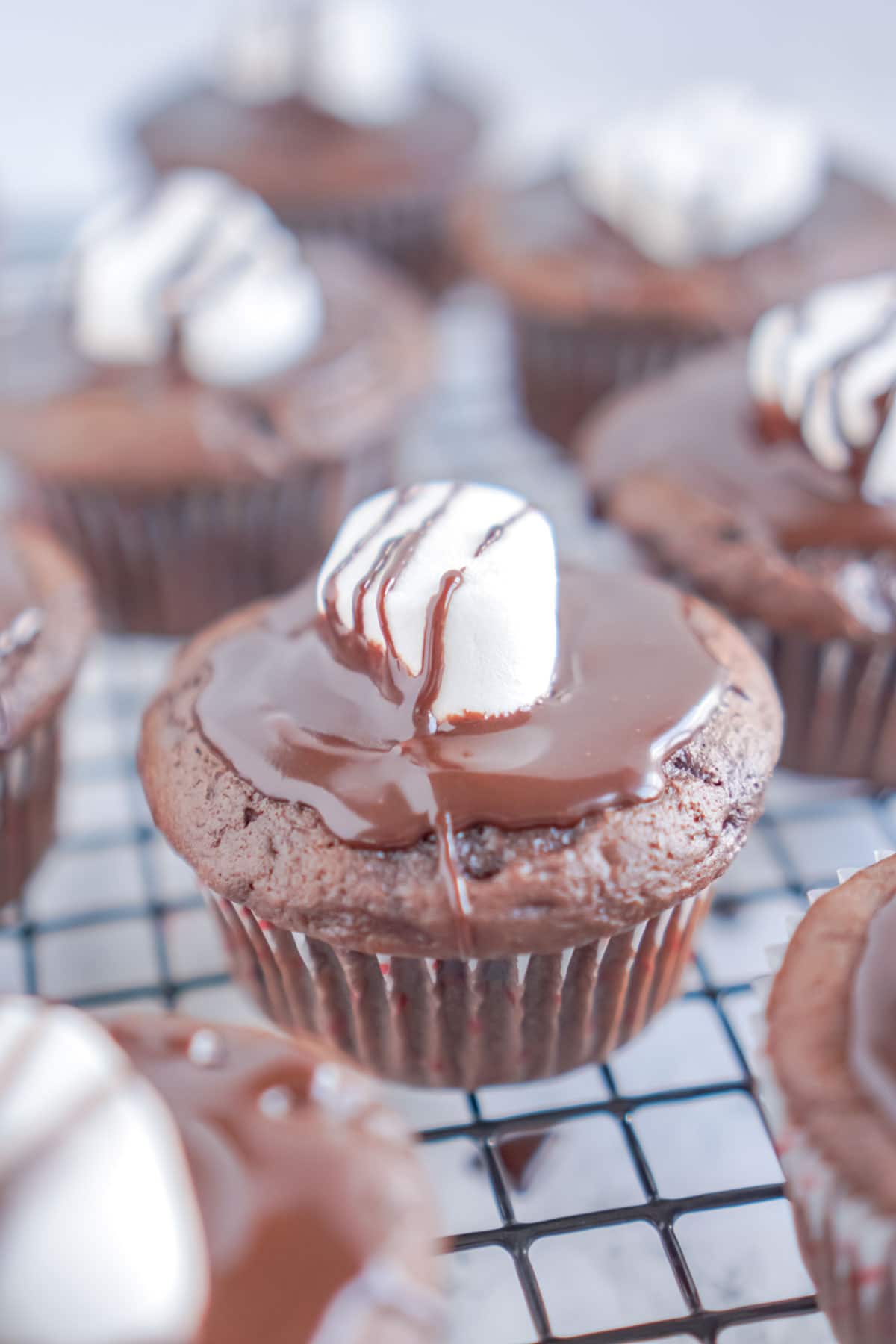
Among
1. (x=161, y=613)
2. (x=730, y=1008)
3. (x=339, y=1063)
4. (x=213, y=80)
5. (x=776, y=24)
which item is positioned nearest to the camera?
(x=339, y=1063)

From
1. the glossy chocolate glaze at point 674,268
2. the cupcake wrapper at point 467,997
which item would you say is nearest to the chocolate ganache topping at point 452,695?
the cupcake wrapper at point 467,997

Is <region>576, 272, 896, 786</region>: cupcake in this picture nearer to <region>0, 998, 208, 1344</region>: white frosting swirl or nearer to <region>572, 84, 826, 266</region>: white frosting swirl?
<region>572, 84, 826, 266</region>: white frosting swirl

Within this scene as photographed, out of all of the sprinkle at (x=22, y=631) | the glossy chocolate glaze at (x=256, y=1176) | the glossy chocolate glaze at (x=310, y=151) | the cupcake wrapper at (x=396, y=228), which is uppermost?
the glossy chocolate glaze at (x=310, y=151)

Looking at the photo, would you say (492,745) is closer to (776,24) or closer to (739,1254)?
(739,1254)

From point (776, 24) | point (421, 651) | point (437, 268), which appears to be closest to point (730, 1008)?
point (421, 651)

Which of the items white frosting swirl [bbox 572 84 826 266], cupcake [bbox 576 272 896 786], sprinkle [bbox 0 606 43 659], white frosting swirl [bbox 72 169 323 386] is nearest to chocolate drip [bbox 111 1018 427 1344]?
sprinkle [bbox 0 606 43 659]

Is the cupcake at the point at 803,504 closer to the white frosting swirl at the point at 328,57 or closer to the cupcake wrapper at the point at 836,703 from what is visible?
the cupcake wrapper at the point at 836,703
